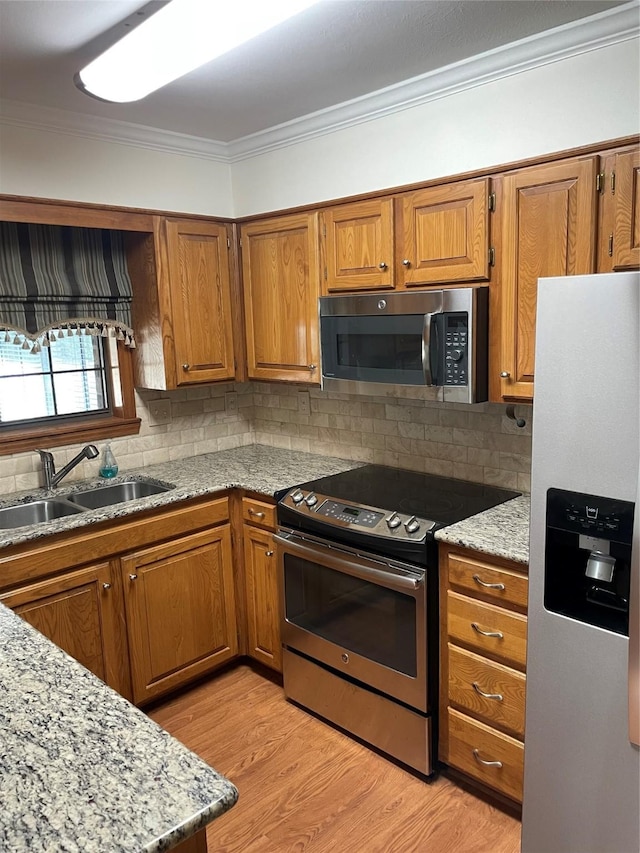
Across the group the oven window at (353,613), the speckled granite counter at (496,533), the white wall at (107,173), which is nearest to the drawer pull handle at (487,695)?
the oven window at (353,613)

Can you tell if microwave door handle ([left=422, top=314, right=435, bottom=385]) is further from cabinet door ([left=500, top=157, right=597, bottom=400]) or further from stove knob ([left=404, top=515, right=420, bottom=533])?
stove knob ([left=404, top=515, right=420, bottom=533])

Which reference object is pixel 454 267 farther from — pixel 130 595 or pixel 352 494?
pixel 130 595

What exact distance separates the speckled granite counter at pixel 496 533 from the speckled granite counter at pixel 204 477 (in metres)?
0.90

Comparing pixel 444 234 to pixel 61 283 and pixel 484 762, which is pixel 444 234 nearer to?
pixel 61 283

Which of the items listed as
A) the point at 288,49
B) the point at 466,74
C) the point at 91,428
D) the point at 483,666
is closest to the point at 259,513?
the point at 91,428

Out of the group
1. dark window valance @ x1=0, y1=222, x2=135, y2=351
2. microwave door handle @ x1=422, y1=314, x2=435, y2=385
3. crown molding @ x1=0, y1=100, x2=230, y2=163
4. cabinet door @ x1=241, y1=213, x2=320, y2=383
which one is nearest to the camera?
microwave door handle @ x1=422, y1=314, x2=435, y2=385

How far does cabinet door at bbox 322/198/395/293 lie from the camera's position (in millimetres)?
2617

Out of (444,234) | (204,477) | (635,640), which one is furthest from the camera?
(204,477)

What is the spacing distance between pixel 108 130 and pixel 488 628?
2.56 meters

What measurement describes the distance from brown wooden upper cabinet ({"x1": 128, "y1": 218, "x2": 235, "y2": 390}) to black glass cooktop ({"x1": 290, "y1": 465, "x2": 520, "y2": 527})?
858 millimetres

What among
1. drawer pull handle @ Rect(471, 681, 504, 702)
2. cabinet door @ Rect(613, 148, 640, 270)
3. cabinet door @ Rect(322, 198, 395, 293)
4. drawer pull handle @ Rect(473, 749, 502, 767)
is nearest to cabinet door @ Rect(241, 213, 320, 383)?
cabinet door @ Rect(322, 198, 395, 293)

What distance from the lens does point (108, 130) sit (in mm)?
2846

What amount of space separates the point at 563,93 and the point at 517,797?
231cm

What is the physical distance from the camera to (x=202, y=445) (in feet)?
11.8
